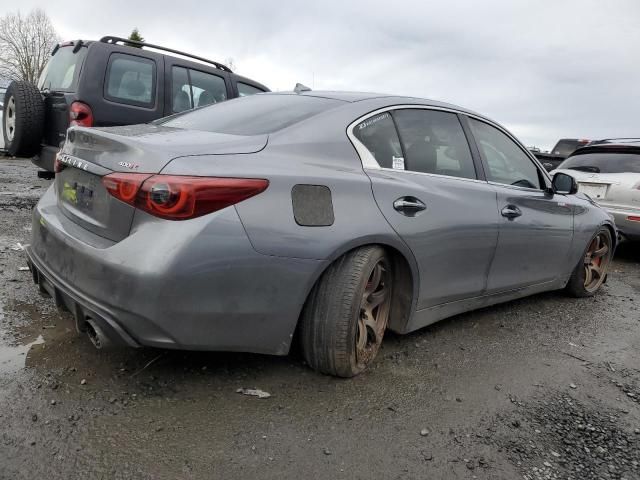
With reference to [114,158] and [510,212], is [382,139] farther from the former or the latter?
[114,158]

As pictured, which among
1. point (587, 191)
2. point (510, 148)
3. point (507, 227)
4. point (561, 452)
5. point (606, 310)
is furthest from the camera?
point (587, 191)

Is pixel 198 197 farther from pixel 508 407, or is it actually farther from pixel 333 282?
pixel 508 407

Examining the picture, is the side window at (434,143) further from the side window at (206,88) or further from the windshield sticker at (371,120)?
the side window at (206,88)

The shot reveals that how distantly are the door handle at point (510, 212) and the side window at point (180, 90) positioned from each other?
4018 mm

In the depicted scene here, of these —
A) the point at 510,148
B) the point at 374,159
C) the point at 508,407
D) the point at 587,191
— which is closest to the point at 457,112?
the point at 510,148

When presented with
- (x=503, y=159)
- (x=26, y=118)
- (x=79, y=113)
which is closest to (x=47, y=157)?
(x=26, y=118)

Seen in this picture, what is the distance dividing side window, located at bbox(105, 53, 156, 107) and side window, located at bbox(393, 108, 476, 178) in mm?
3593

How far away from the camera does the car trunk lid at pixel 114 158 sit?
216cm

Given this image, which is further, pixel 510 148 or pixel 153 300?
pixel 510 148

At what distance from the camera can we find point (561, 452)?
2.21 metres

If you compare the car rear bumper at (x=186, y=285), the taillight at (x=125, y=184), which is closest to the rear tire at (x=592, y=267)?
the car rear bumper at (x=186, y=285)

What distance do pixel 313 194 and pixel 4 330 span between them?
1936 millimetres

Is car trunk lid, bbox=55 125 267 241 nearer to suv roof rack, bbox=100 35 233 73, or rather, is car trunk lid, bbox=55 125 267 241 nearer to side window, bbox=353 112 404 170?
side window, bbox=353 112 404 170

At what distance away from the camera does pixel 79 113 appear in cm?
518
